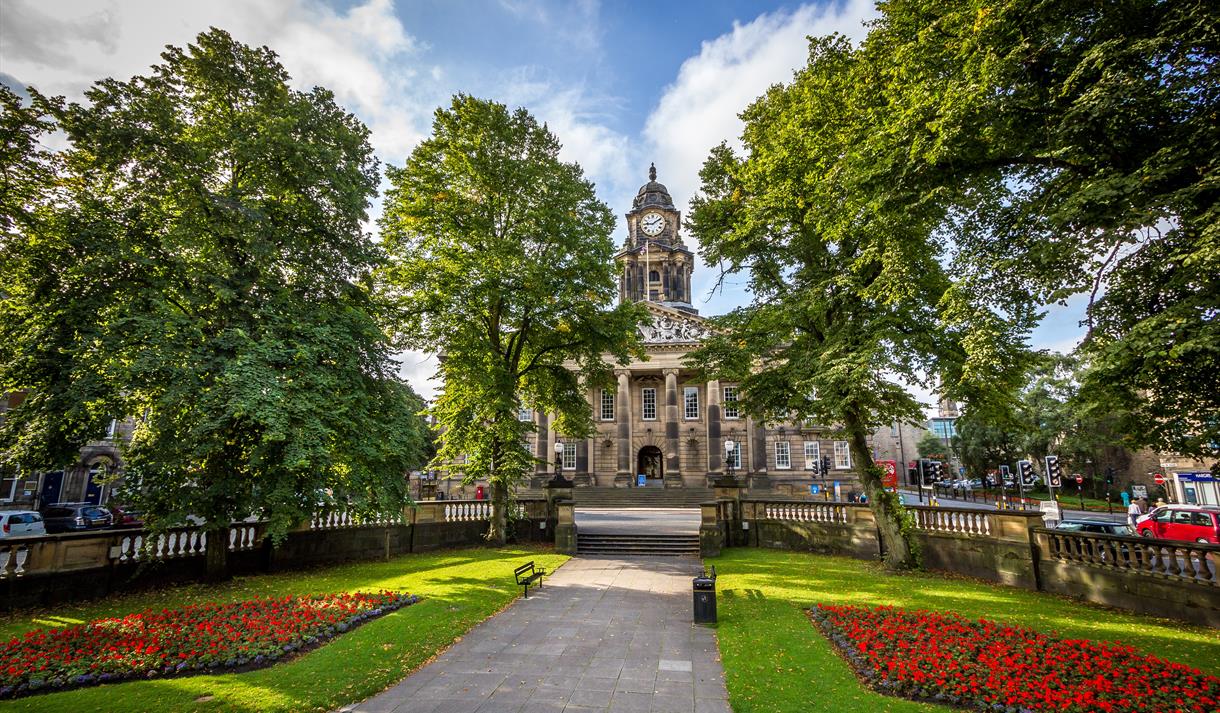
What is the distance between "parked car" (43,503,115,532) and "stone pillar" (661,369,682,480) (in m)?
35.1

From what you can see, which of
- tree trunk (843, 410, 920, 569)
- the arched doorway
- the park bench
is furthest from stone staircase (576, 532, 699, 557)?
the arched doorway

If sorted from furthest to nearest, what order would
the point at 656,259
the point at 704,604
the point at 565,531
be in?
1. the point at 656,259
2. the point at 565,531
3. the point at 704,604

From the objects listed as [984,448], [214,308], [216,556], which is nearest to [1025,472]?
[216,556]

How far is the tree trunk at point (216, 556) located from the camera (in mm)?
13453

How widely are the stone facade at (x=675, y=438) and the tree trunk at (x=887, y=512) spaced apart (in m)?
28.1

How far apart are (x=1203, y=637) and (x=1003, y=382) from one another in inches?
223

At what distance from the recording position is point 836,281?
15008 millimetres

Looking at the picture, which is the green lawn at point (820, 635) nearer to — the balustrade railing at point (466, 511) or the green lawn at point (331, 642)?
the green lawn at point (331, 642)

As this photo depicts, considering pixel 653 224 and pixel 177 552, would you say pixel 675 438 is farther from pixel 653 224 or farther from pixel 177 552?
pixel 177 552

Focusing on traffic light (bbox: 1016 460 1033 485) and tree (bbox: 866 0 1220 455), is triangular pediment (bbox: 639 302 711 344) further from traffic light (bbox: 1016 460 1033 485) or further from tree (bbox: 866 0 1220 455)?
tree (bbox: 866 0 1220 455)

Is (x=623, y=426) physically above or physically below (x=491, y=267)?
below

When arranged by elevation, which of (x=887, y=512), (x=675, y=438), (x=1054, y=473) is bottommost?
(x=887, y=512)

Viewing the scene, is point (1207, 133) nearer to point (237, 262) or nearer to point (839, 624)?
point (839, 624)

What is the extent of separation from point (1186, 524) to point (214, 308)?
1252 inches
